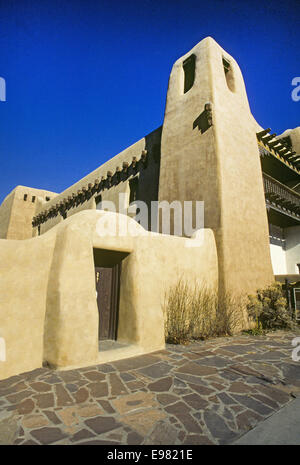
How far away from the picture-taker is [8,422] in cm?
242

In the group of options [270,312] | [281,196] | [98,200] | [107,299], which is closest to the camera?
[107,299]

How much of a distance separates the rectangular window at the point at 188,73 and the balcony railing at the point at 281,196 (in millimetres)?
4951

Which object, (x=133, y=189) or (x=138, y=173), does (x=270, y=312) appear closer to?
(x=138, y=173)

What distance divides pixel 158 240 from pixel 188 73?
28.2ft

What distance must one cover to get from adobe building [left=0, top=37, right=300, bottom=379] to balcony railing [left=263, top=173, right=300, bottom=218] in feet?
0.22

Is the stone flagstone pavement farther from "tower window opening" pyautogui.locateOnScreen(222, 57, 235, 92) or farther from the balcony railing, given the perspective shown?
"tower window opening" pyautogui.locateOnScreen(222, 57, 235, 92)

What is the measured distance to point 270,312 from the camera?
7.50 m

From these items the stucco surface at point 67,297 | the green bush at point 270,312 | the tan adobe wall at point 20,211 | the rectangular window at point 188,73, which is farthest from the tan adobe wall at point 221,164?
the tan adobe wall at point 20,211

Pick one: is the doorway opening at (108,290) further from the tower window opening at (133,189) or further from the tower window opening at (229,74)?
the tower window opening at (229,74)

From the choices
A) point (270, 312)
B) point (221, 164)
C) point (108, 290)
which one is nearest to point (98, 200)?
point (221, 164)

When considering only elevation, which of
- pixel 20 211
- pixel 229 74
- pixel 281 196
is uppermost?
pixel 229 74

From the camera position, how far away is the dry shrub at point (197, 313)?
583cm

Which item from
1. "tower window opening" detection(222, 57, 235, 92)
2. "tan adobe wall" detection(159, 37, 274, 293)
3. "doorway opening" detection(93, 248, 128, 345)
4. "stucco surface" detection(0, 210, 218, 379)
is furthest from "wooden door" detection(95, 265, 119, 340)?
"tower window opening" detection(222, 57, 235, 92)

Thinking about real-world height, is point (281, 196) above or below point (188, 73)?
below
